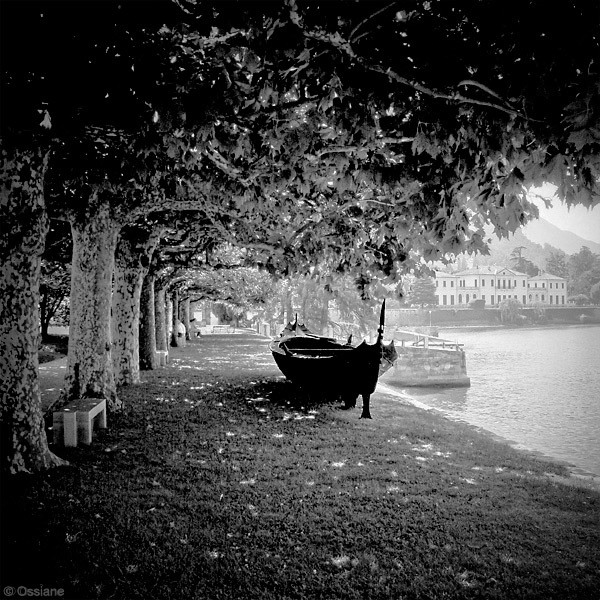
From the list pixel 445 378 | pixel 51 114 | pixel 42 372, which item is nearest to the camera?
pixel 51 114

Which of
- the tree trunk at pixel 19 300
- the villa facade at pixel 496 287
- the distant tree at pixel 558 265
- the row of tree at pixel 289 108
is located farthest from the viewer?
the distant tree at pixel 558 265

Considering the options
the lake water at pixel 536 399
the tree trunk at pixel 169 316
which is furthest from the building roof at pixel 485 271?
the tree trunk at pixel 169 316

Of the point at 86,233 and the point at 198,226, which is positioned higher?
the point at 198,226

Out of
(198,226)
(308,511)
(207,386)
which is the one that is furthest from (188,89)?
(207,386)

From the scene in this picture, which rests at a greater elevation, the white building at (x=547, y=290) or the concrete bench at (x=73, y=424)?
the white building at (x=547, y=290)

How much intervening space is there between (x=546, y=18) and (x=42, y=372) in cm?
1813

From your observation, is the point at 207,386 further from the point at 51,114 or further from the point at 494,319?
the point at 494,319

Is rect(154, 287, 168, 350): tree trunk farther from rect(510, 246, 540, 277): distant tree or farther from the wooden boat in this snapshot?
rect(510, 246, 540, 277): distant tree

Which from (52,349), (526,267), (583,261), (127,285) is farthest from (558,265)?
(127,285)

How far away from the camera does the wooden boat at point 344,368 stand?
10797 mm

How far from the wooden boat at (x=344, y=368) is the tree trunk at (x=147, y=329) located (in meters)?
5.13

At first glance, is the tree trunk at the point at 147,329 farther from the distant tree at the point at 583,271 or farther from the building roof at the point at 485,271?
the distant tree at the point at 583,271

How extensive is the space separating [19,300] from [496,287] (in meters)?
121

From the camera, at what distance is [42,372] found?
1677 centimetres
